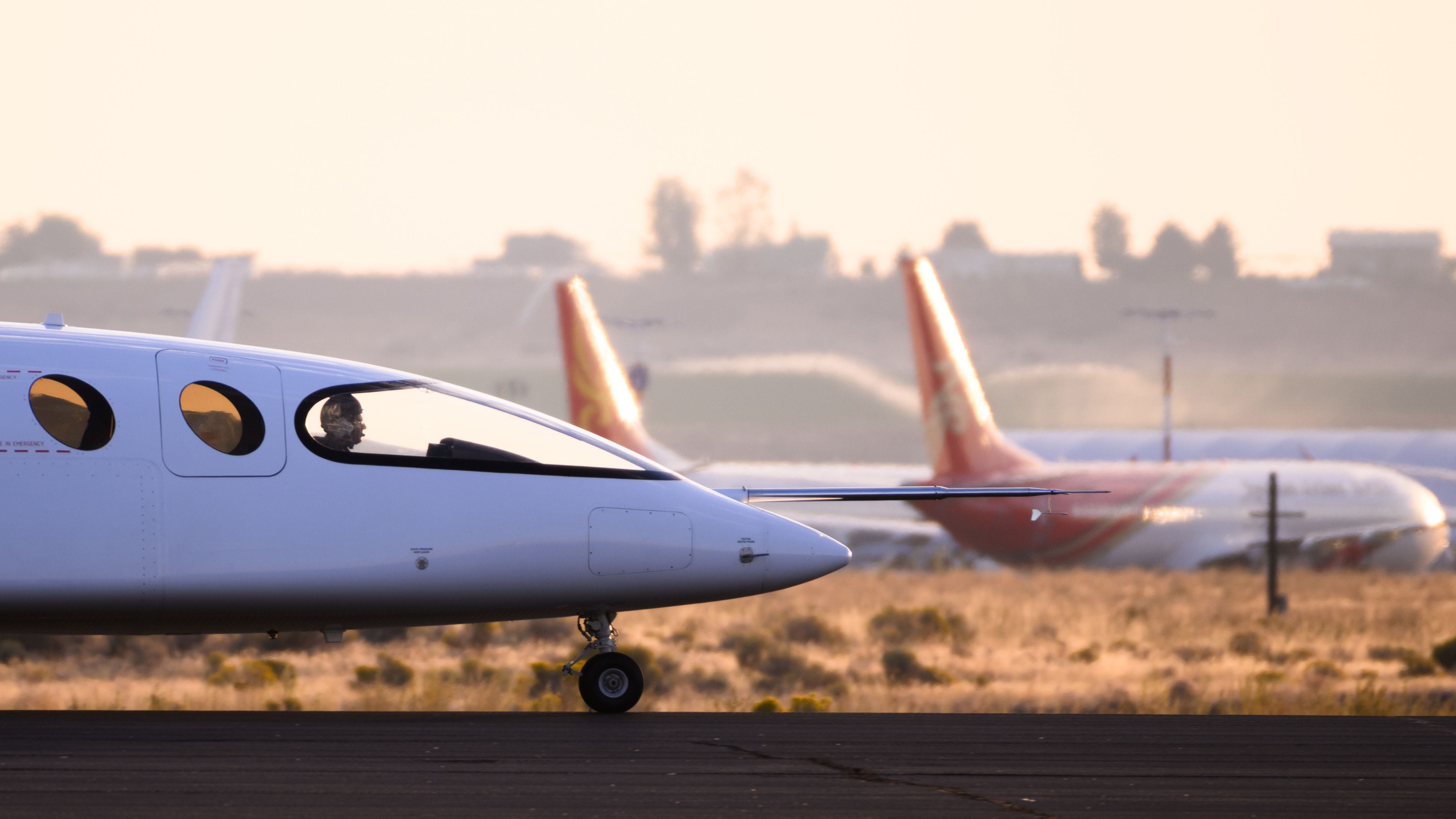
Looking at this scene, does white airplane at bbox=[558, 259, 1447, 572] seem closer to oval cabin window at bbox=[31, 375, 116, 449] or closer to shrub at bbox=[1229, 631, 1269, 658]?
shrub at bbox=[1229, 631, 1269, 658]

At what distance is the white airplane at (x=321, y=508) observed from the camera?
11.3m

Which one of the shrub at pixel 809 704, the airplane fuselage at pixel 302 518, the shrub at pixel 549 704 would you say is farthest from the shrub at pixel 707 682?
the airplane fuselage at pixel 302 518

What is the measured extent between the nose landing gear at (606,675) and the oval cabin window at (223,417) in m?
2.41

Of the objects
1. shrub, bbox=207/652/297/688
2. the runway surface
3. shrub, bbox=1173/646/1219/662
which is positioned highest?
the runway surface

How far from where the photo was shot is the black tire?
12.2 meters

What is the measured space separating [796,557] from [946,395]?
30.4 meters

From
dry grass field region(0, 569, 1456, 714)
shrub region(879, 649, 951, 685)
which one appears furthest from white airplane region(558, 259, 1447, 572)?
shrub region(879, 649, 951, 685)

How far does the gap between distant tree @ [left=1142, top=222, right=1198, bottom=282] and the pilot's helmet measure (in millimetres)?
183563

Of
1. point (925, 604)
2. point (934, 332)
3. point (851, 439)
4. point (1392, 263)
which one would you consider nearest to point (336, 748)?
point (934, 332)

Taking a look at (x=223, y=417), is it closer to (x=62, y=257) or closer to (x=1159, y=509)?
(x=1159, y=509)

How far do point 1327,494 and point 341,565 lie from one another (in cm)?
4190

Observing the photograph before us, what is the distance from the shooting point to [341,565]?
11.6m

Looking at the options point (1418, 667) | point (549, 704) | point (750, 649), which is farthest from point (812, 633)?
point (549, 704)

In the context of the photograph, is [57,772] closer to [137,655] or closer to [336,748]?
[336,748]
